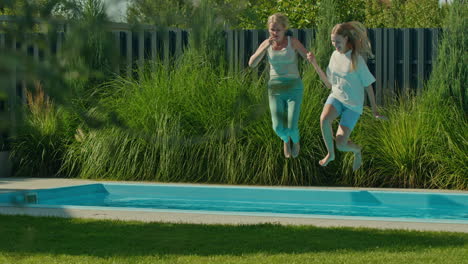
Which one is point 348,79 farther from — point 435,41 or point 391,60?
point 391,60

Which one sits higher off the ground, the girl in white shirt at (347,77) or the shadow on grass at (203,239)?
the girl in white shirt at (347,77)

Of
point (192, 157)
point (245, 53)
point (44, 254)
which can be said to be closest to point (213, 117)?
point (192, 157)

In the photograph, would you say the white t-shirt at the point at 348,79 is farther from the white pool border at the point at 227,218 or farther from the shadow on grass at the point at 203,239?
the white pool border at the point at 227,218

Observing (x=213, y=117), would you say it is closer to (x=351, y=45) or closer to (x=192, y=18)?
(x=351, y=45)

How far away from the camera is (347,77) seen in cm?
598

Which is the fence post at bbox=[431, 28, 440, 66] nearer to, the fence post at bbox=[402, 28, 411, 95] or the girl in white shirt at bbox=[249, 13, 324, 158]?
the fence post at bbox=[402, 28, 411, 95]

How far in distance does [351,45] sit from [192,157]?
19.7 ft

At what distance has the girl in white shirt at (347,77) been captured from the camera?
566 centimetres

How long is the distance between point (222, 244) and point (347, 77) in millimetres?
1683

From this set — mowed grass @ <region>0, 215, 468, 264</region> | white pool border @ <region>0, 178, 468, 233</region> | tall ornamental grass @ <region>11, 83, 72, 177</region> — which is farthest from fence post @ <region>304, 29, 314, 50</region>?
mowed grass @ <region>0, 215, 468, 264</region>

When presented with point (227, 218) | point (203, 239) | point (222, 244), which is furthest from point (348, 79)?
point (227, 218)

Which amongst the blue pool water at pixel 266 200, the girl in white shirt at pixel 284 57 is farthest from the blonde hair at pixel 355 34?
the blue pool water at pixel 266 200

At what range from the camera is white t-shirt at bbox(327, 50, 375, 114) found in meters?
5.88

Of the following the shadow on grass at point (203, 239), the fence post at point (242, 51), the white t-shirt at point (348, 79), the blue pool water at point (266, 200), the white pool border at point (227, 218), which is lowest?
the blue pool water at point (266, 200)
